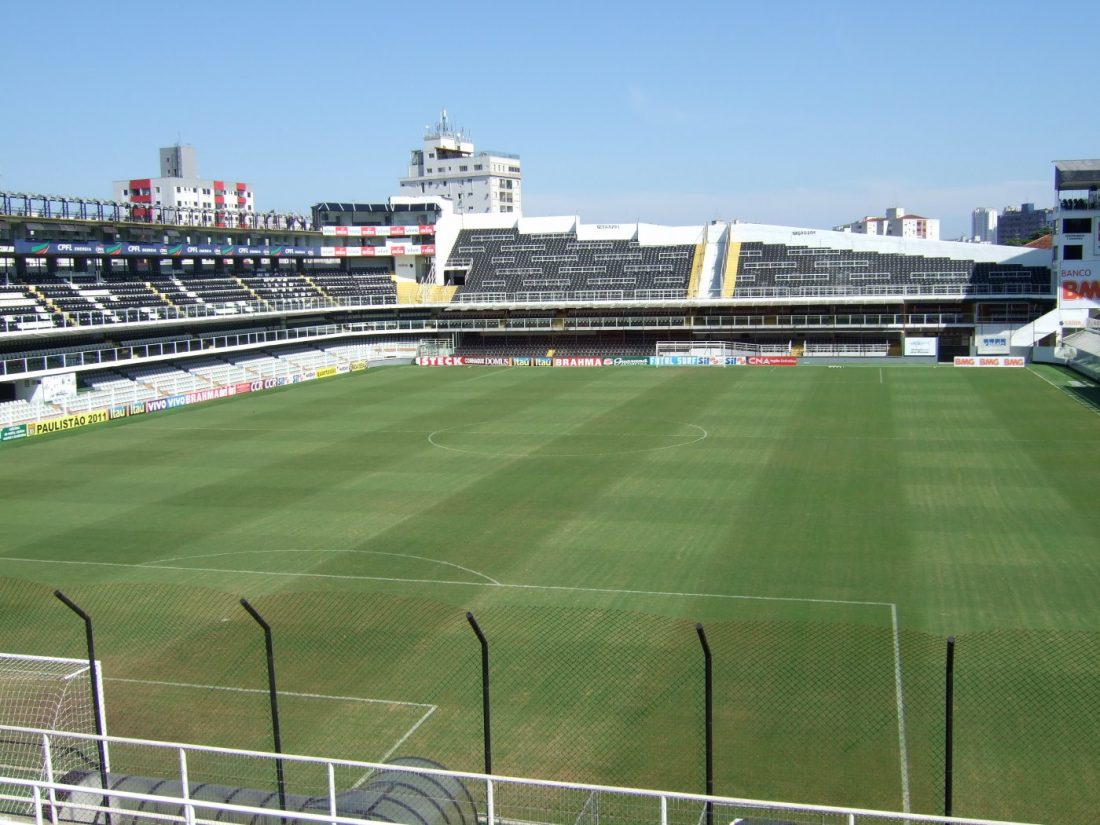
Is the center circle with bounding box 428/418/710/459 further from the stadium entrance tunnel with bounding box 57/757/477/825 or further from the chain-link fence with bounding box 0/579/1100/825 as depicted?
the stadium entrance tunnel with bounding box 57/757/477/825

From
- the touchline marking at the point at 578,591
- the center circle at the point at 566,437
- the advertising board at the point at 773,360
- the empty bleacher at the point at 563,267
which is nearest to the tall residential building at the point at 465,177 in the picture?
the empty bleacher at the point at 563,267

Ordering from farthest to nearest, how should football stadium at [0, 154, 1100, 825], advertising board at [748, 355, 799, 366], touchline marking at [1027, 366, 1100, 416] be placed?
advertising board at [748, 355, 799, 366] → touchline marking at [1027, 366, 1100, 416] → football stadium at [0, 154, 1100, 825]

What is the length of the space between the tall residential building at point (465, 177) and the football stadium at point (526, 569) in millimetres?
68754

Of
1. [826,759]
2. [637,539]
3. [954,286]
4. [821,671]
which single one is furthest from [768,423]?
[954,286]

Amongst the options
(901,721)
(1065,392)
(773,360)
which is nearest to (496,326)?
(773,360)

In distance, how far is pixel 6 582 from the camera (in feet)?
70.4

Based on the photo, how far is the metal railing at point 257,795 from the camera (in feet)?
31.7

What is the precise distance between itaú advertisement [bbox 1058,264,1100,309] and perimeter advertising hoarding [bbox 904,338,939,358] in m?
7.71

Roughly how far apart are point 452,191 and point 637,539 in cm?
11336

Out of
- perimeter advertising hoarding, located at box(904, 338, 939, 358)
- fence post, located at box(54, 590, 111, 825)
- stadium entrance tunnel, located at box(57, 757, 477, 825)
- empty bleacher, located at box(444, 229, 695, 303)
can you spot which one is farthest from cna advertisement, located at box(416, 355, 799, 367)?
stadium entrance tunnel, located at box(57, 757, 477, 825)

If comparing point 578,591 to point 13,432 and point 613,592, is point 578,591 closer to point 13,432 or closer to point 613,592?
point 613,592

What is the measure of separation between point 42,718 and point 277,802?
4.36 m

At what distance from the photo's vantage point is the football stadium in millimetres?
12484

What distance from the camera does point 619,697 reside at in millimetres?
15156
